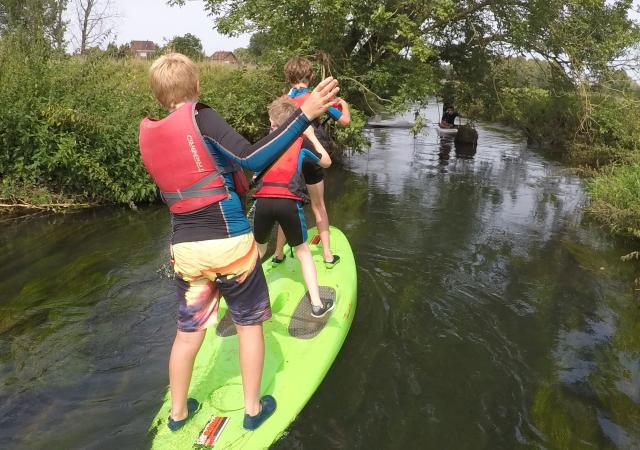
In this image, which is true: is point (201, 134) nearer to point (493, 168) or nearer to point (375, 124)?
Answer: point (493, 168)

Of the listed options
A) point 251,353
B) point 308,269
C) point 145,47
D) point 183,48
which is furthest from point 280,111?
point 145,47

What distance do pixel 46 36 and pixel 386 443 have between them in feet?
29.1

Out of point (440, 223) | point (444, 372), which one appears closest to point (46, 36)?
point (440, 223)

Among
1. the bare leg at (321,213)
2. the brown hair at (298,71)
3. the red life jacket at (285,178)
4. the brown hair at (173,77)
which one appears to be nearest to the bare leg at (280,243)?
the bare leg at (321,213)

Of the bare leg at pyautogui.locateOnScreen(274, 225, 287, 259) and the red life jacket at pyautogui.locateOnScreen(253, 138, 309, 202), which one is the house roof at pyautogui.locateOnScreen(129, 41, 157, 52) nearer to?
the bare leg at pyautogui.locateOnScreen(274, 225, 287, 259)

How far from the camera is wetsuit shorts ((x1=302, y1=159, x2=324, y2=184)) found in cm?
442

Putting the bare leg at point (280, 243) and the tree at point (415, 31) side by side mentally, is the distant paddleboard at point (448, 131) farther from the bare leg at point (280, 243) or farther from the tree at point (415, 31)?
the bare leg at point (280, 243)

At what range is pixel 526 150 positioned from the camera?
16.4 meters

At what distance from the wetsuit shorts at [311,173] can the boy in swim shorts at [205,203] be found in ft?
6.45

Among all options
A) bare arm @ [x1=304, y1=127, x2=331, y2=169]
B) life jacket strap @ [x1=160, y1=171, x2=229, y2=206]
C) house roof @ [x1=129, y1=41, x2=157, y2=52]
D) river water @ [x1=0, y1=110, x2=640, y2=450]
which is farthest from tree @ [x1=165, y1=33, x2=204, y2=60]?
life jacket strap @ [x1=160, y1=171, x2=229, y2=206]

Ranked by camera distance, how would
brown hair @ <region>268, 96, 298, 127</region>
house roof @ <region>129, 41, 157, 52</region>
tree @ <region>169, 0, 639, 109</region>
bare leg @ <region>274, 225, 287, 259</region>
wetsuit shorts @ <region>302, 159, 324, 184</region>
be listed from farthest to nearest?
house roof @ <region>129, 41, 157, 52</region>
tree @ <region>169, 0, 639, 109</region>
bare leg @ <region>274, 225, 287, 259</region>
wetsuit shorts @ <region>302, 159, 324, 184</region>
brown hair @ <region>268, 96, 298, 127</region>

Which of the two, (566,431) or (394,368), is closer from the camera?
(566,431)

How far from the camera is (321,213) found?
465 centimetres

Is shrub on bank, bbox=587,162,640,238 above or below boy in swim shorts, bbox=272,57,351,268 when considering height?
below
